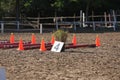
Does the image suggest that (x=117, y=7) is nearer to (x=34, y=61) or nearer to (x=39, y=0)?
(x=39, y=0)

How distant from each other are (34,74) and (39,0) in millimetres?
33947

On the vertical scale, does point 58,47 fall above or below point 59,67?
above

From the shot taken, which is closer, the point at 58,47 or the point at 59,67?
the point at 59,67

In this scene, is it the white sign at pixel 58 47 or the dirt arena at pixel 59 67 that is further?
the white sign at pixel 58 47

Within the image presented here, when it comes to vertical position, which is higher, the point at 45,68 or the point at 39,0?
the point at 39,0

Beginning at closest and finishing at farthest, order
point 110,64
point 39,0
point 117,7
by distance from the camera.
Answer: point 110,64 → point 39,0 → point 117,7

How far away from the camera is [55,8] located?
44.6 meters

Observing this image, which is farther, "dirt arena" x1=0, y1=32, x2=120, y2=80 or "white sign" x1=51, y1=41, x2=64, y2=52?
"white sign" x1=51, y1=41, x2=64, y2=52

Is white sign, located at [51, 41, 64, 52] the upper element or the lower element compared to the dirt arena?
upper

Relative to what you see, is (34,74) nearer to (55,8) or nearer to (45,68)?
(45,68)

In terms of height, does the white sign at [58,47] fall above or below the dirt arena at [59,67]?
above

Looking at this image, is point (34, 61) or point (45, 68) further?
point (34, 61)

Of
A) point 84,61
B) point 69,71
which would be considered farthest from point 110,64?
point 69,71

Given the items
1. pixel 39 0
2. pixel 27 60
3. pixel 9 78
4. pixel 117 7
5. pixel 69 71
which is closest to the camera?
pixel 9 78
